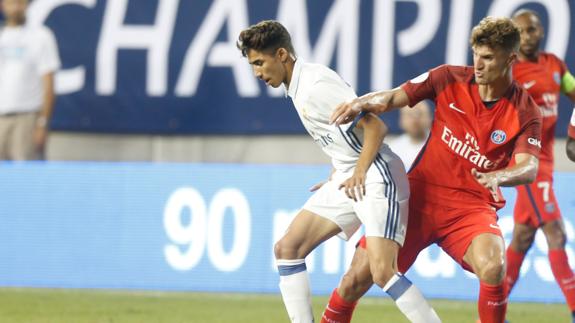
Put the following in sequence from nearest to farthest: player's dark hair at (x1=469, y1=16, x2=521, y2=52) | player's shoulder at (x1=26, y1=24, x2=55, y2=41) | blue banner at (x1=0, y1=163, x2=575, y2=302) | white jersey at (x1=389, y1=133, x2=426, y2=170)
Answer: player's dark hair at (x1=469, y1=16, x2=521, y2=52), blue banner at (x1=0, y1=163, x2=575, y2=302), white jersey at (x1=389, y1=133, x2=426, y2=170), player's shoulder at (x1=26, y1=24, x2=55, y2=41)

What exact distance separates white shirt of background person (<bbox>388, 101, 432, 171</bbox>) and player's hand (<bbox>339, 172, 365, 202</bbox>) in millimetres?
4775

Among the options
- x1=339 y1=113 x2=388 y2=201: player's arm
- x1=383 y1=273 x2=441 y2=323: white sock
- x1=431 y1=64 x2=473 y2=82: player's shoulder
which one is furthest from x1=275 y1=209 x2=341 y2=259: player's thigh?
x1=431 y1=64 x2=473 y2=82: player's shoulder

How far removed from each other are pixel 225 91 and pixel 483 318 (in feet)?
19.7

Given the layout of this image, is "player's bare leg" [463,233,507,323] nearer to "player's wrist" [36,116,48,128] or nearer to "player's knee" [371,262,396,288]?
"player's knee" [371,262,396,288]

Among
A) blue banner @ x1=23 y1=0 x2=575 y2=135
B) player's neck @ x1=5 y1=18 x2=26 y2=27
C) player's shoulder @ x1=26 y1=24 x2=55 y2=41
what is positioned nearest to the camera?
blue banner @ x1=23 y1=0 x2=575 y2=135

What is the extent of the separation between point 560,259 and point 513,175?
2648mm

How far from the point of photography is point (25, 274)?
10594mm

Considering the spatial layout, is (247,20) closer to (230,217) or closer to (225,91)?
(225,91)

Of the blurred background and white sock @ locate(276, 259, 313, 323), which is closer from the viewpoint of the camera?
white sock @ locate(276, 259, 313, 323)

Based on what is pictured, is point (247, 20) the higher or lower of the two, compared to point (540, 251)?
higher

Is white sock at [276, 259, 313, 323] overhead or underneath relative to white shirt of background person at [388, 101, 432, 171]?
overhead

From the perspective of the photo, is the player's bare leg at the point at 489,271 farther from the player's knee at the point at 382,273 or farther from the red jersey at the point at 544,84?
the red jersey at the point at 544,84

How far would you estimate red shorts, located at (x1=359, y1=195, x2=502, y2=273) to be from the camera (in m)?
6.41

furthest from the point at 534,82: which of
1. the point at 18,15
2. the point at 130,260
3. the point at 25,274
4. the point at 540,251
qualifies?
the point at 18,15
